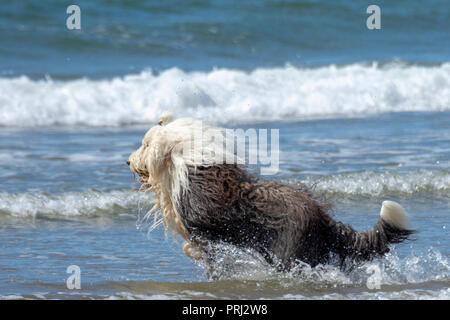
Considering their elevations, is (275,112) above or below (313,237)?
above

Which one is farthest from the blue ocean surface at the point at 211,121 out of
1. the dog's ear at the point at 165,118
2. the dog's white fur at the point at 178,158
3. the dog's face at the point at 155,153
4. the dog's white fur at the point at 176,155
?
the dog's ear at the point at 165,118

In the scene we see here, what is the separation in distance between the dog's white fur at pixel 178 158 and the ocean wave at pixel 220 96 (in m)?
Answer: 7.65

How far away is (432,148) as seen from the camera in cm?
945

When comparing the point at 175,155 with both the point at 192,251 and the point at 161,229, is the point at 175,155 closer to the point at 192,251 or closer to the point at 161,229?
the point at 192,251

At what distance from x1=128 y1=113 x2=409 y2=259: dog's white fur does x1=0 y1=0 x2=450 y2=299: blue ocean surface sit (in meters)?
0.40

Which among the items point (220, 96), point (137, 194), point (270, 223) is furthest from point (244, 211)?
point (220, 96)

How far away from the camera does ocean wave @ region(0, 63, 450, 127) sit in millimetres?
13094

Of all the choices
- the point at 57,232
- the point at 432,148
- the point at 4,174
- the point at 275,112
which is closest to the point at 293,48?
the point at 275,112

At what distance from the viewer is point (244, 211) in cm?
487

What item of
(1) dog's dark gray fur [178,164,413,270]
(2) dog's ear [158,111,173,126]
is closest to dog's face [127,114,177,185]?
(2) dog's ear [158,111,173,126]

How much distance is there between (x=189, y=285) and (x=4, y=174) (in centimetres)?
394

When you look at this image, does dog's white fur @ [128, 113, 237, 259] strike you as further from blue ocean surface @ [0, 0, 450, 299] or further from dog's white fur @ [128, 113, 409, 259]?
blue ocean surface @ [0, 0, 450, 299]
